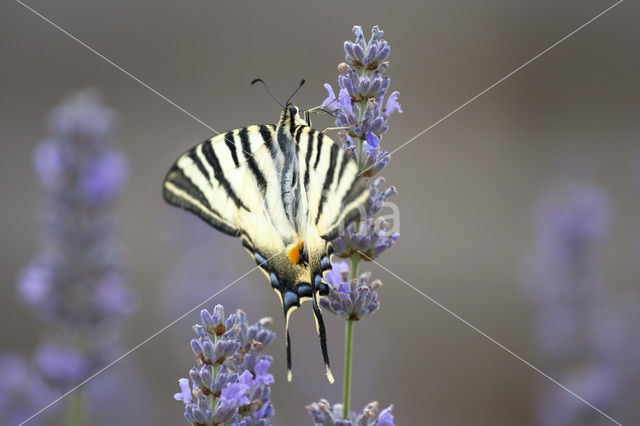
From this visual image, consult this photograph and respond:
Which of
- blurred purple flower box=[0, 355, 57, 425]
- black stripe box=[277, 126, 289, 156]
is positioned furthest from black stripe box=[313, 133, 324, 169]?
blurred purple flower box=[0, 355, 57, 425]

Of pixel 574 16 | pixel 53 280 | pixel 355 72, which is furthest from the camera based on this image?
pixel 574 16

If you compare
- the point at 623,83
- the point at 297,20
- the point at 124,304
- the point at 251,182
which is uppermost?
the point at 297,20

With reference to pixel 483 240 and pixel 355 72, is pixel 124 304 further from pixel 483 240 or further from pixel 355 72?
pixel 483 240

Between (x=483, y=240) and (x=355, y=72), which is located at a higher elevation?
(x=483, y=240)

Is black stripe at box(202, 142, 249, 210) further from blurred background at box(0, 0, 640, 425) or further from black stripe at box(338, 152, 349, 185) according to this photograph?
blurred background at box(0, 0, 640, 425)

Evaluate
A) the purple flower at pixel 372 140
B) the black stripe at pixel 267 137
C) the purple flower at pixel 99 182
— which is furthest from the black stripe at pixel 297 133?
the purple flower at pixel 99 182

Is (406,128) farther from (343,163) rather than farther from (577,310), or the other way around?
(343,163)

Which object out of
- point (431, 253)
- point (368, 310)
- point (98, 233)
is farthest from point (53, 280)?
point (431, 253)

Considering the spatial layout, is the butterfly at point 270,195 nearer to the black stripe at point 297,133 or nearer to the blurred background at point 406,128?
the black stripe at point 297,133
